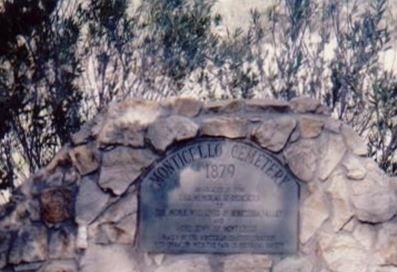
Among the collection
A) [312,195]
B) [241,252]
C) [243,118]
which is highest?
[243,118]

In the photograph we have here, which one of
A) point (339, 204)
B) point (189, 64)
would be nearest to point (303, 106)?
point (339, 204)

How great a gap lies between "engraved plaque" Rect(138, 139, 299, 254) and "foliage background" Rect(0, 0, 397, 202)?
76.3 inches

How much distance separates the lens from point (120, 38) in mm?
7176

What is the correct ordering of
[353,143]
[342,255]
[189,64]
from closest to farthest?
[342,255]
[353,143]
[189,64]

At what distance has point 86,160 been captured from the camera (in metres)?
5.04

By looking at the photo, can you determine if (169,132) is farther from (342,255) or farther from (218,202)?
(342,255)

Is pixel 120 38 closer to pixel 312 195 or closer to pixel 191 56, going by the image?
pixel 191 56

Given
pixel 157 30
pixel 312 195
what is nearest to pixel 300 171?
pixel 312 195

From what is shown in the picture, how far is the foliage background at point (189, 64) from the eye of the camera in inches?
270

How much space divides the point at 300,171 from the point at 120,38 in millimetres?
2694

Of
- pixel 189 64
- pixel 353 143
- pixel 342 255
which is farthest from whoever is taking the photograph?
pixel 189 64

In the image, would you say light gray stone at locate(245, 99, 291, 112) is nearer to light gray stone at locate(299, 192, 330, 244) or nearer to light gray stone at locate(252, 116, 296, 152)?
light gray stone at locate(252, 116, 296, 152)

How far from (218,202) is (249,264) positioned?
0.39 metres

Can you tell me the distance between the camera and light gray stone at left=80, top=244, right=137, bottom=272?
4984 millimetres
